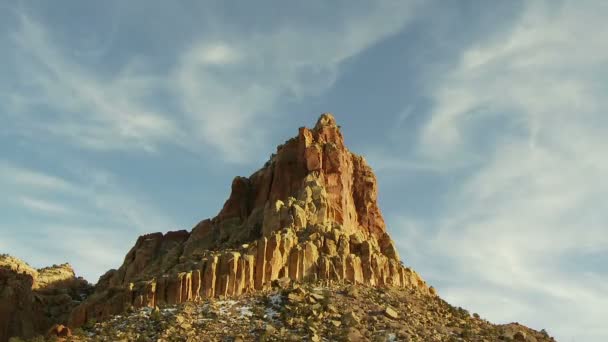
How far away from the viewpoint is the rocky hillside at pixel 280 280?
3125 inches

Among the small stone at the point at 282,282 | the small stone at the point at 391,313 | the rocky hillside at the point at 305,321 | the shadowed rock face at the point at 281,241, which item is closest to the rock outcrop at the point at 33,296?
the shadowed rock face at the point at 281,241

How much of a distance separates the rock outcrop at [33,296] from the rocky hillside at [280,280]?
0.26m

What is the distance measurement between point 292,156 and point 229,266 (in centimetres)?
3044

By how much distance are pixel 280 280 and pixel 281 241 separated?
5701 mm

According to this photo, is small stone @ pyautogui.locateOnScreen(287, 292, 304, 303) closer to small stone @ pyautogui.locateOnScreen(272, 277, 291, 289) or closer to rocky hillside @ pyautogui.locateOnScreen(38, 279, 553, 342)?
rocky hillside @ pyautogui.locateOnScreen(38, 279, 553, 342)

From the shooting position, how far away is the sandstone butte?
9044 cm

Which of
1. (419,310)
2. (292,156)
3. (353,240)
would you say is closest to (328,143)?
(292,156)

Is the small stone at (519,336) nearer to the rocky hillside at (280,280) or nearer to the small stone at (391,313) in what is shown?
the rocky hillside at (280,280)

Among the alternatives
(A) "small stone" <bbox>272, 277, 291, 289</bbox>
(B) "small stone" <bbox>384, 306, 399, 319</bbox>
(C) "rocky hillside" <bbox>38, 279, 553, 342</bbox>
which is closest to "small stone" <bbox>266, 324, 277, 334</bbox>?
(C) "rocky hillside" <bbox>38, 279, 553, 342</bbox>

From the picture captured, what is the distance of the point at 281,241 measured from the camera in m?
94.7

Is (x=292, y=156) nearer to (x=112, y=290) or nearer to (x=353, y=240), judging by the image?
(x=353, y=240)

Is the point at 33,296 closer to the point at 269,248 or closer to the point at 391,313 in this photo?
the point at 269,248

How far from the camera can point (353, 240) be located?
4048 inches

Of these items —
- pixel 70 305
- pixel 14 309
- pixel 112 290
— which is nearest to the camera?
pixel 112 290
